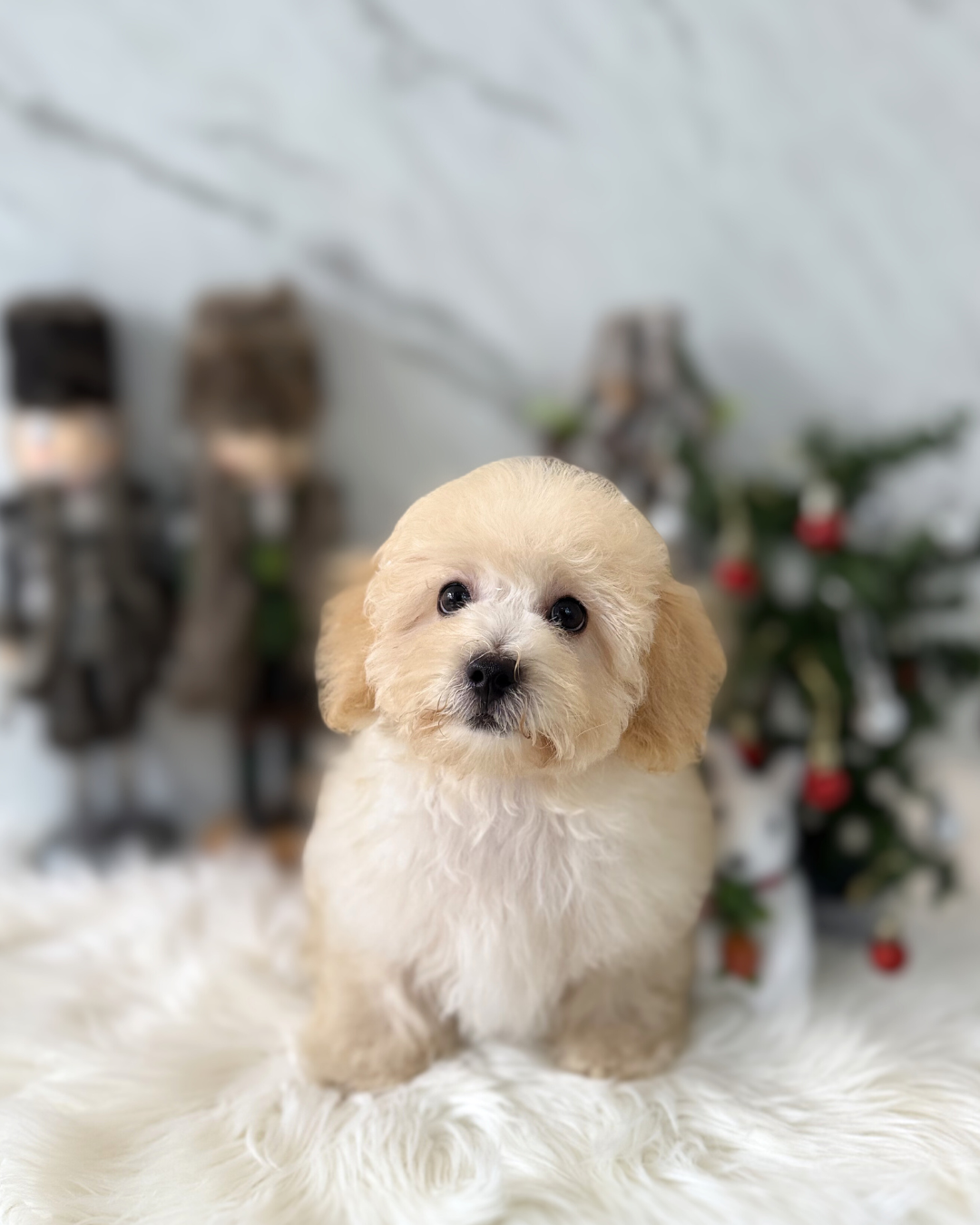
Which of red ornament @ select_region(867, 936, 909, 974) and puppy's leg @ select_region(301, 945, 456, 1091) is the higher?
puppy's leg @ select_region(301, 945, 456, 1091)

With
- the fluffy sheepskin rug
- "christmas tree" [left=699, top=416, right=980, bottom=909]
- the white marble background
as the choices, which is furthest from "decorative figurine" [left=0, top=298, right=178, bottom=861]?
"christmas tree" [left=699, top=416, right=980, bottom=909]

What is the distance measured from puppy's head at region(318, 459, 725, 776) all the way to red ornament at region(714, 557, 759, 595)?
1.79 feet

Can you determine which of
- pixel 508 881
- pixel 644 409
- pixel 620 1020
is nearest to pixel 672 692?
pixel 508 881

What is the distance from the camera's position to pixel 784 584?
1762 mm

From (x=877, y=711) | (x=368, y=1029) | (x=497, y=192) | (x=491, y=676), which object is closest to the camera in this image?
(x=491, y=676)

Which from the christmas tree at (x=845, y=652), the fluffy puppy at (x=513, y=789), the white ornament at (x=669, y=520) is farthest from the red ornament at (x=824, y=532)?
the fluffy puppy at (x=513, y=789)

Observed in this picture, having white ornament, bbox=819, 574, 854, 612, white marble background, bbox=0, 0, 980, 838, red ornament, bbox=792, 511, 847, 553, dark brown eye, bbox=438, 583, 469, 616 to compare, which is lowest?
white ornament, bbox=819, 574, 854, 612

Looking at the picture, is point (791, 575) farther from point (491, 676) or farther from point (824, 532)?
point (491, 676)

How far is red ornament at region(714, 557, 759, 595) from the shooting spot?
1.42 m

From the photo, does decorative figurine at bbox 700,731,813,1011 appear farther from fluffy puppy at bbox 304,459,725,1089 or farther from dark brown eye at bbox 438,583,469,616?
dark brown eye at bbox 438,583,469,616

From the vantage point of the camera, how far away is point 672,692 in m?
0.88

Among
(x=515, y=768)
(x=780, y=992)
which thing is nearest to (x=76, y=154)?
(x=515, y=768)

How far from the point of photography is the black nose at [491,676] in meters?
0.81

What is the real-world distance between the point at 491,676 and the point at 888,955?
856 mm
